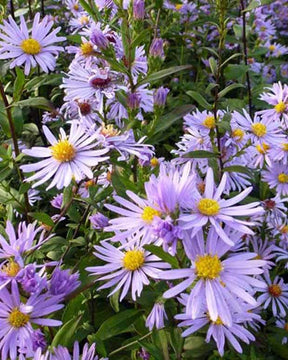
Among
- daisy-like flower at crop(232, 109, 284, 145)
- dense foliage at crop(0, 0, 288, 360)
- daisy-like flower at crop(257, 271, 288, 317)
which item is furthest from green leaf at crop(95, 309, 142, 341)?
daisy-like flower at crop(232, 109, 284, 145)

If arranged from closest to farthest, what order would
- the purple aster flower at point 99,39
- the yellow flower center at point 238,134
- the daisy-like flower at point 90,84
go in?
the purple aster flower at point 99,39
the daisy-like flower at point 90,84
the yellow flower center at point 238,134

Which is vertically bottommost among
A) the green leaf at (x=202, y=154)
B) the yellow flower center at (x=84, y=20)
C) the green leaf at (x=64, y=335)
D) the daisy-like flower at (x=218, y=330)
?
the green leaf at (x=64, y=335)

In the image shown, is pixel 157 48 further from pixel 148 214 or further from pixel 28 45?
pixel 148 214

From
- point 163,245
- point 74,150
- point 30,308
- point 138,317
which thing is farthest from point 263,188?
point 30,308

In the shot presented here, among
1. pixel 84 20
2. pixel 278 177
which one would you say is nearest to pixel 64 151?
pixel 278 177

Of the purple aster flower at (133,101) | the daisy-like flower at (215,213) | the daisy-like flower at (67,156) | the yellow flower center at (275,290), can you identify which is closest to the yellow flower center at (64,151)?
the daisy-like flower at (67,156)

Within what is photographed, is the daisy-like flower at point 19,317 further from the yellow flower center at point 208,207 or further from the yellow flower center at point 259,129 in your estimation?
the yellow flower center at point 259,129

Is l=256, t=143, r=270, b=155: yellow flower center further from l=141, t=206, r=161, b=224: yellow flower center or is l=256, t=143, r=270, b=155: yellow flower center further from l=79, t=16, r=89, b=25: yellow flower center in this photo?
l=79, t=16, r=89, b=25: yellow flower center
